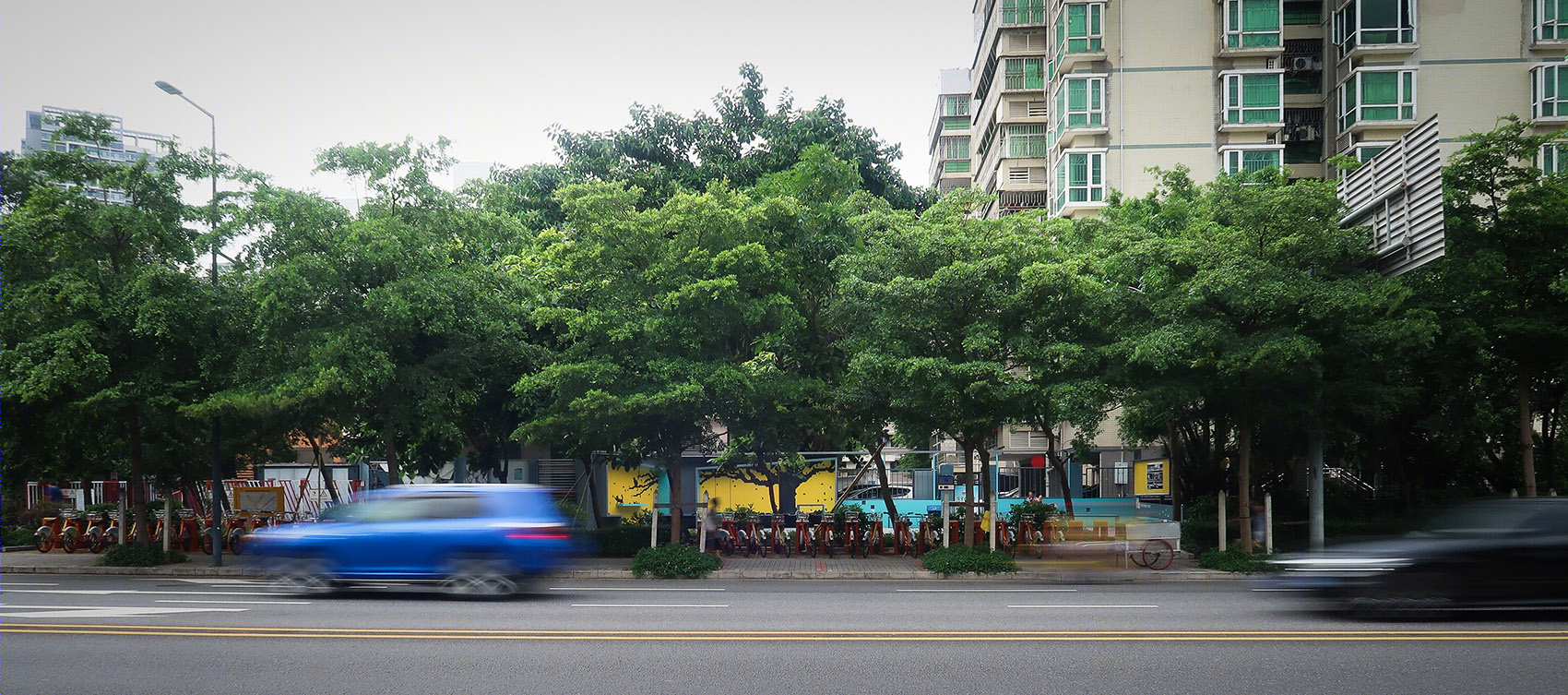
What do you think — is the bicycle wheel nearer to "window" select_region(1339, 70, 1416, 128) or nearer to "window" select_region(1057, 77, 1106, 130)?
"window" select_region(1057, 77, 1106, 130)

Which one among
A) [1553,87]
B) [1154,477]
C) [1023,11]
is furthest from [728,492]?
[1553,87]

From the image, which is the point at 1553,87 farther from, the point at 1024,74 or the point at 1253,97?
the point at 1024,74

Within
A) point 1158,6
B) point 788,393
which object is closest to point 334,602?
point 788,393

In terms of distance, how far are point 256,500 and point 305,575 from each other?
53.1 ft

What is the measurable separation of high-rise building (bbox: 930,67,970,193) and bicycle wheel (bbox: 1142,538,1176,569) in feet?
165

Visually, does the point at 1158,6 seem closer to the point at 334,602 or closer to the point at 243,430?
the point at 243,430

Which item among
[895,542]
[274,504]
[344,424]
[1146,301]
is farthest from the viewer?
[274,504]

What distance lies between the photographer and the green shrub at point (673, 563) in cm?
2100

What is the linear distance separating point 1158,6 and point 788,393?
2680 cm

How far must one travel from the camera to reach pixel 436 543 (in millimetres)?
14148

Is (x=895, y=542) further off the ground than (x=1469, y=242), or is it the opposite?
(x=1469, y=242)

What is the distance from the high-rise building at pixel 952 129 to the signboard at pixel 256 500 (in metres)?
49.9

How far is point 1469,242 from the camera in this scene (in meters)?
22.1

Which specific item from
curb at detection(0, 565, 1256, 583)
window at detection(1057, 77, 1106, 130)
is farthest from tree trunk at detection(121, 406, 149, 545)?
window at detection(1057, 77, 1106, 130)
